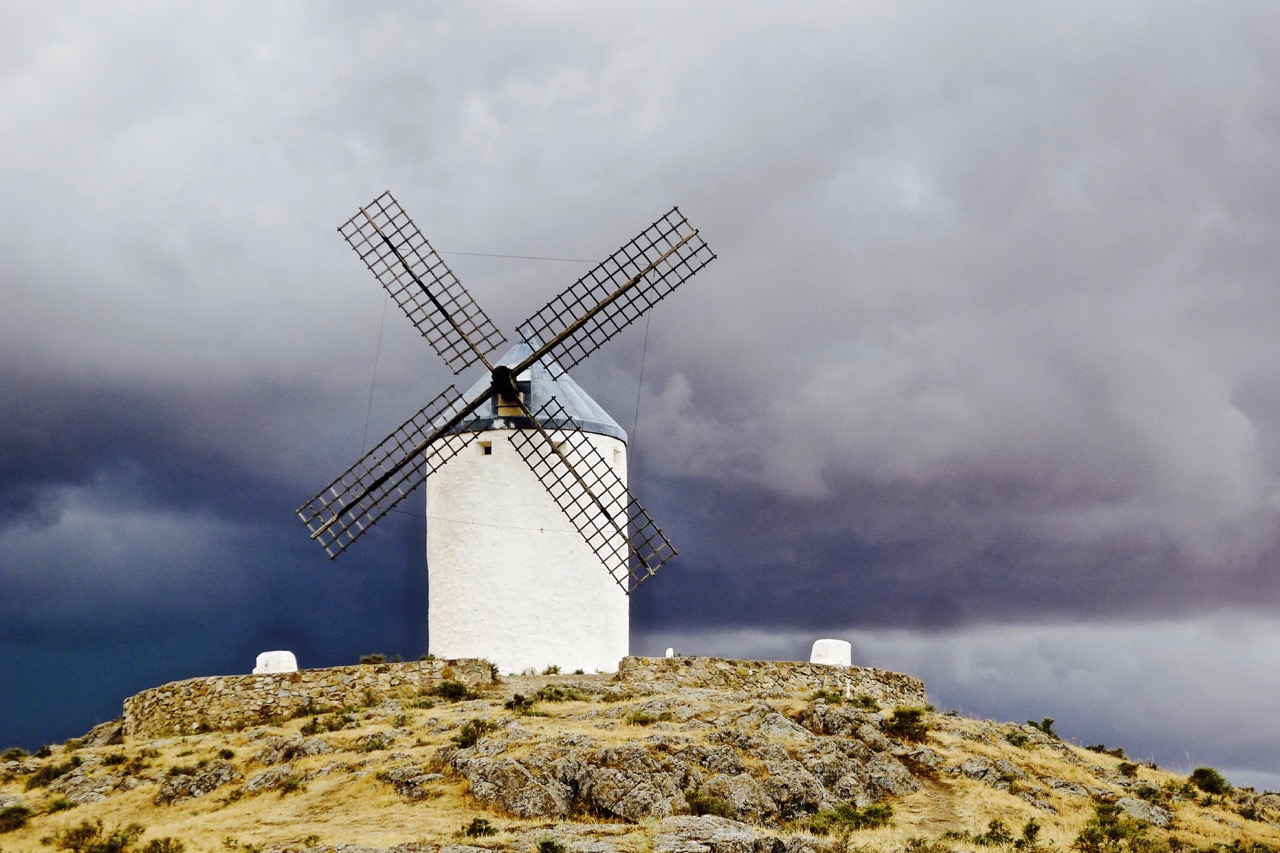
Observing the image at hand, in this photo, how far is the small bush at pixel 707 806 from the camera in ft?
58.6

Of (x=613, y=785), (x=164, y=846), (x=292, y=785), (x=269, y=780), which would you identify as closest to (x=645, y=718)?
(x=613, y=785)

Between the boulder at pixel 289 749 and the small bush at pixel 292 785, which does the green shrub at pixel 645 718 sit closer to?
the boulder at pixel 289 749

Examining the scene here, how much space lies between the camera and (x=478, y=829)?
16922 millimetres

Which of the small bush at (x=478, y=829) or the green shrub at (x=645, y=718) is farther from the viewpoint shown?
the green shrub at (x=645, y=718)

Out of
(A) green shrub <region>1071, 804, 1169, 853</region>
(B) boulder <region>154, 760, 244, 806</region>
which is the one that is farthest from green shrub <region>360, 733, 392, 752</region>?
(A) green shrub <region>1071, 804, 1169, 853</region>

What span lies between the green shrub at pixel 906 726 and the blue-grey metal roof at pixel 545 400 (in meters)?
9.03

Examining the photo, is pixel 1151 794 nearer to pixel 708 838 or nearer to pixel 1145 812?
pixel 1145 812

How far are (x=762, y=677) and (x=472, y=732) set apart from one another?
820 centimetres

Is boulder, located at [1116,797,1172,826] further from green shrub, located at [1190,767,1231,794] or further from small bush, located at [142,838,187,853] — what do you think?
small bush, located at [142,838,187,853]

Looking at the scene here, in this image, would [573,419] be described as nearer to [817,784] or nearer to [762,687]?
[762,687]

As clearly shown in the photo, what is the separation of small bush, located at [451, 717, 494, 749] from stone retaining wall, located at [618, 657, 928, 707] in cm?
455

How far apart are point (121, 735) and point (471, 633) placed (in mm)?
7109

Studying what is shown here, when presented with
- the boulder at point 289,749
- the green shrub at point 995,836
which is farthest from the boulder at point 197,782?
the green shrub at point 995,836

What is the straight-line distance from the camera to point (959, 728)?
23719 millimetres
